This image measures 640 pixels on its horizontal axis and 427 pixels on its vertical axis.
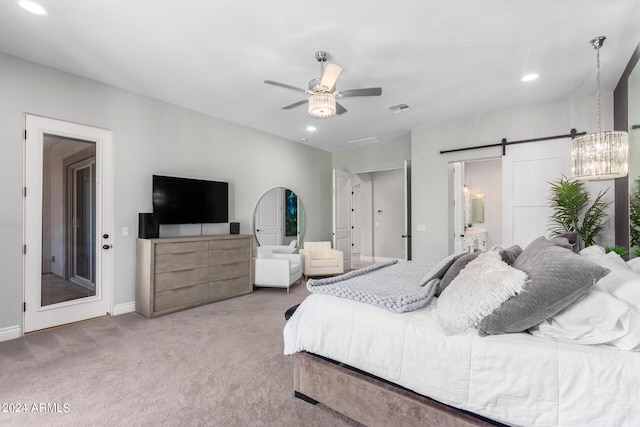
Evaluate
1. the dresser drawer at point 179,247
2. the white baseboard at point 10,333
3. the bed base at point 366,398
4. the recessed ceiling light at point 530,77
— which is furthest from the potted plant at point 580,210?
the white baseboard at point 10,333

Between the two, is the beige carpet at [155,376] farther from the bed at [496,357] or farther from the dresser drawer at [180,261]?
the dresser drawer at [180,261]

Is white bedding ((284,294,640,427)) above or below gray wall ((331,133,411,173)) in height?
below

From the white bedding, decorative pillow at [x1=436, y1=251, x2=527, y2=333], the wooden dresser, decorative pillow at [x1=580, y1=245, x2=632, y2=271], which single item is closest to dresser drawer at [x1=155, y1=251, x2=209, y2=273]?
the wooden dresser

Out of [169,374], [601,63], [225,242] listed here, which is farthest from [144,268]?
[601,63]

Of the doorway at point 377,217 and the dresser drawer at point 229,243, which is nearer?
the dresser drawer at point 229,243

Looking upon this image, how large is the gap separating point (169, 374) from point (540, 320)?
7.86 ft

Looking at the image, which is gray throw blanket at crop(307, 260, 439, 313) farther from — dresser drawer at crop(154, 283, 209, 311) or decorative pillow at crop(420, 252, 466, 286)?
dresser drawer at crop(154, 283, 209, 311)

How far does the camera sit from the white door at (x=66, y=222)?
3.01 m

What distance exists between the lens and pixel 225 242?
13.8 ft

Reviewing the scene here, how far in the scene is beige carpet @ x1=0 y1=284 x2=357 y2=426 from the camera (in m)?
1.75

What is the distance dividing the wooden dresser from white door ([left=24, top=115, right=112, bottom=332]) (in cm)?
46

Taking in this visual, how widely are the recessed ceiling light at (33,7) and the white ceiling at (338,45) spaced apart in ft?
0.16

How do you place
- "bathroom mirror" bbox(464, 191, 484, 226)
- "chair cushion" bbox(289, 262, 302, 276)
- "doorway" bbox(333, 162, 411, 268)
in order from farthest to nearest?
"doorway" bbox(333, 162, 411, 268), "bathroom mirror" bbox(464, 191, 484, 226), "chair cushion" bbox(289, 262, 302, 276)

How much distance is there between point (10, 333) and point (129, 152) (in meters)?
2.18
